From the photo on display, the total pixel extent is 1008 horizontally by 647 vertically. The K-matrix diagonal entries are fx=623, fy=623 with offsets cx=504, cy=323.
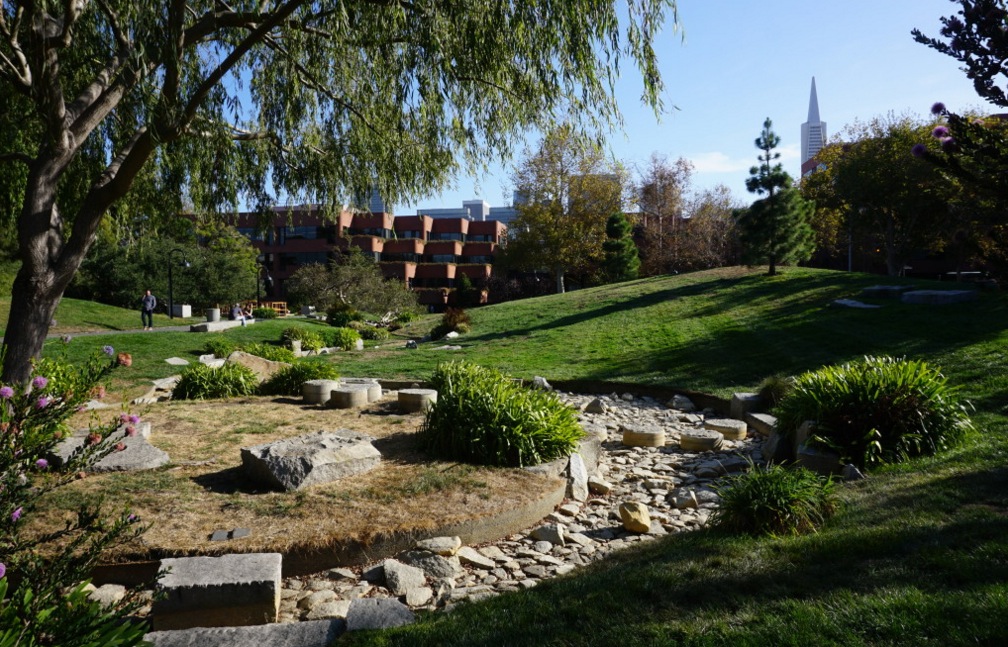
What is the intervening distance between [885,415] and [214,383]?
8.82 meters

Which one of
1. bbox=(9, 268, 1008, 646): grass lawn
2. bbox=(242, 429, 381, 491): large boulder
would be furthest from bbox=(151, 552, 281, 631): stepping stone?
bbox=(242, 429, 381, 491): large boulder

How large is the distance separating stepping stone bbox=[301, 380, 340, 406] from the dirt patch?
74.5 inches

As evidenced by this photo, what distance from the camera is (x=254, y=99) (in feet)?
28.2

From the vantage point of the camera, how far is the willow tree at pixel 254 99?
5.86 meters

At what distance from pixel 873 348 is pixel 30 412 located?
12767 mm

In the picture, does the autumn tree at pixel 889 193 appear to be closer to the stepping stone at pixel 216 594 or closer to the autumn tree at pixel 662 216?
the autumn tree at pixel 662 216

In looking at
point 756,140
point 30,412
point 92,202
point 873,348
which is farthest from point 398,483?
point 756,140

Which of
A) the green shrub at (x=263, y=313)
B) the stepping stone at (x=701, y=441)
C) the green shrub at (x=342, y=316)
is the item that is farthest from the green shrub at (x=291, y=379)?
the green shrub at (x=263, y=313)

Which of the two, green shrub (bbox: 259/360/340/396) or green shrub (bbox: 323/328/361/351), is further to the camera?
green shrub (bbox: 323/328/361/351)

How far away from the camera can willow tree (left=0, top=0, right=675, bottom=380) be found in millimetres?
5855

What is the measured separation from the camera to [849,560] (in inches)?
138

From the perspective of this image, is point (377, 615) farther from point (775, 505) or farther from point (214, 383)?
point (214, 383)

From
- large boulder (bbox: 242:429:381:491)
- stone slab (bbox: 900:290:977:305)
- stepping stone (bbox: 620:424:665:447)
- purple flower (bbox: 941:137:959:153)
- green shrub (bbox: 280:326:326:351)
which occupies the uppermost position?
purple flower (bbox: 941:137:959:153)

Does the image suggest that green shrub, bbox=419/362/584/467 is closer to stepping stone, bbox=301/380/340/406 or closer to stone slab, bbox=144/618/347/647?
stepping stone, bbox=301/380/340/406
